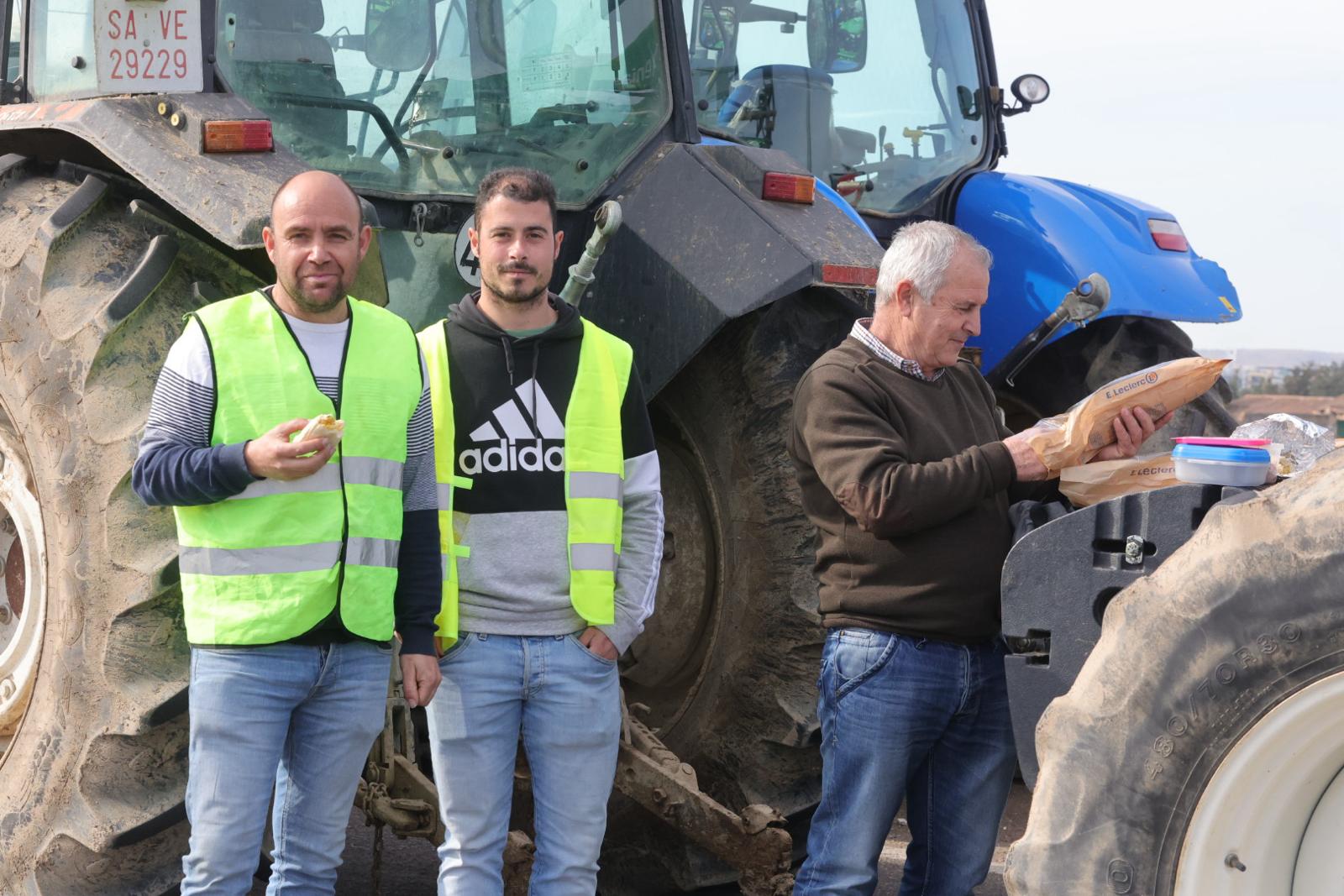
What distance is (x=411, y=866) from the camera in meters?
4.50

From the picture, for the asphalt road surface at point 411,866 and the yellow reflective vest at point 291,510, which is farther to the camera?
the asphalt road surface at point 411,866

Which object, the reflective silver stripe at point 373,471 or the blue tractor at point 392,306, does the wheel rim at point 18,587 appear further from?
the reflective silver stripe at point 373,471

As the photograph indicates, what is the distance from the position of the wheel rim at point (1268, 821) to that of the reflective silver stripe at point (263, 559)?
1.48 meters

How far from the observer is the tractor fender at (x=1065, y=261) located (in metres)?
5.25

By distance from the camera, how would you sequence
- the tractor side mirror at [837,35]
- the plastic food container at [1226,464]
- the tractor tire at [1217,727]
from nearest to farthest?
the tractor tire at [1217,727]
the plastic food container at [1226,464]
the tractor side mirror at [837,35]

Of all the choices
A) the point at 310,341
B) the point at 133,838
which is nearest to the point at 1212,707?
the point at 310,341

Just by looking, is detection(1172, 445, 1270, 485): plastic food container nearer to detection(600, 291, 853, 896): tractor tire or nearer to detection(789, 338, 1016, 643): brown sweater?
detection(789, 338, 1016, 643): brown sweater

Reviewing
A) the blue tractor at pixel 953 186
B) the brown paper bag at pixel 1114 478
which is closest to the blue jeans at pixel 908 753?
the brown paper bag at pixel 1114 478

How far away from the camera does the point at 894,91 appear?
5758mm

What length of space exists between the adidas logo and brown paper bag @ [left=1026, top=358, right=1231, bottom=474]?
0.87 m

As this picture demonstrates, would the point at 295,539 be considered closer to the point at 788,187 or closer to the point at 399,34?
the point at 399,34

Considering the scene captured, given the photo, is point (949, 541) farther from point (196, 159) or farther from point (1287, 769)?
point (196, 159)

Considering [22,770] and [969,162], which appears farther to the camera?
[969,162]

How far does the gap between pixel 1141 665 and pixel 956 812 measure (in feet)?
2.94
